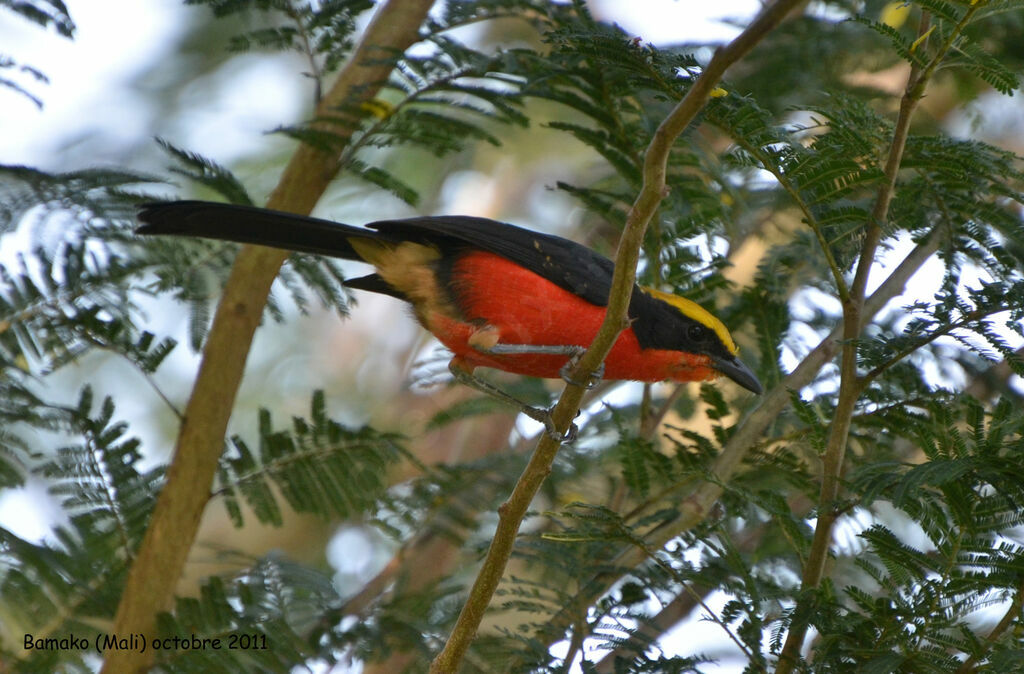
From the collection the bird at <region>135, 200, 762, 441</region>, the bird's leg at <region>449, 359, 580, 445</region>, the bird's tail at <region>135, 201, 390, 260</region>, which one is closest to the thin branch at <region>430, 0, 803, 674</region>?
the bird's leg at <region>449, 359, 580, 445</region>

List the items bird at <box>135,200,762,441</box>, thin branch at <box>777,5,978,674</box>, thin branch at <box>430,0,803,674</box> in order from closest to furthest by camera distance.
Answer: thin branch at <box>430,0,803,674</box> → thin branch at <box>777,5,978,674</box> → bird at <box>135,200,762,441</box>

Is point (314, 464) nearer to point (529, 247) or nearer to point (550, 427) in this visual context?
point (529, 247)

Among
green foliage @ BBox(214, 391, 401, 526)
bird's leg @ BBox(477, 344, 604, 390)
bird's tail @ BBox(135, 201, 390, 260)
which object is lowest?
green foliage @ BBox(214, 391, 401, 526)

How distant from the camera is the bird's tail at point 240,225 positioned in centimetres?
394

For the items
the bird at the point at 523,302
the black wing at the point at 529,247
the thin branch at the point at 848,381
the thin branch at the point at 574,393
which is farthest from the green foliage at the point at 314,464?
the thin branch at the point at 848,381

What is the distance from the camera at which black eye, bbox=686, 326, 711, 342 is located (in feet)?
14.0

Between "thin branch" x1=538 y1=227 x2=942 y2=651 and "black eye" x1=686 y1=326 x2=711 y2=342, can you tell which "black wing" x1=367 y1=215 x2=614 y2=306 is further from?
"thin branch" x1=538 y1=227 x2=942 y2=651

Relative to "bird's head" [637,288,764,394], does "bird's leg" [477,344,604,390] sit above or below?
below

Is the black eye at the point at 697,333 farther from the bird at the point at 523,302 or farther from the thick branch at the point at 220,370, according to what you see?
the thick branch at the point at 220,370

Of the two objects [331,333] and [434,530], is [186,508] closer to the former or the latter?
[434,530]

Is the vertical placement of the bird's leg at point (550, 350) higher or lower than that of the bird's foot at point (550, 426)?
higher

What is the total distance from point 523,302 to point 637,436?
690 mm

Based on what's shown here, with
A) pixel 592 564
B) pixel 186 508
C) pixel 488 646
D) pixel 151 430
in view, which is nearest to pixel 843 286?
pixel 592 564

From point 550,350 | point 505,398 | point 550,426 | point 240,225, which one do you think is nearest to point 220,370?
point 240,225
